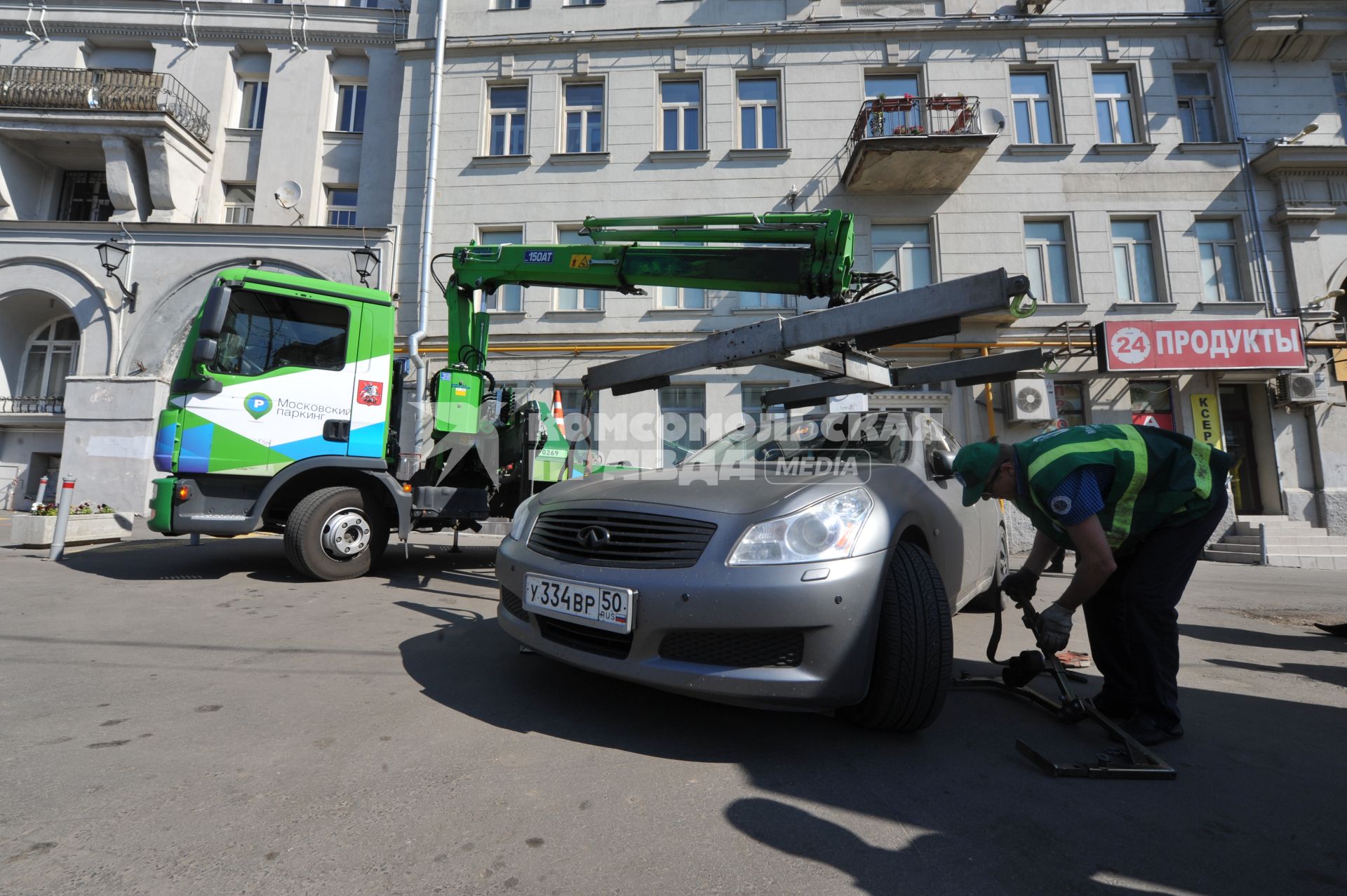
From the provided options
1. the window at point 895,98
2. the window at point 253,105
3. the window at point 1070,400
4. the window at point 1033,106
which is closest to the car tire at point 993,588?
the window at point 1070,400

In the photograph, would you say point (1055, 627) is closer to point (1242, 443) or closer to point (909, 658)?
point (909, 658)

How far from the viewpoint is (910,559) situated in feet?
7.71

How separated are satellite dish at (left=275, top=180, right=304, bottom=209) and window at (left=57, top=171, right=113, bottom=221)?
449 centimetres

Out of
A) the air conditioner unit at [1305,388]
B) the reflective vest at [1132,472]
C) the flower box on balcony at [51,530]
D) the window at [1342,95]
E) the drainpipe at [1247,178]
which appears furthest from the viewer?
the window at [1342,95]

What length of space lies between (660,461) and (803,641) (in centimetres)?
945

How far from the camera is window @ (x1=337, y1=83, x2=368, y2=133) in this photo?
13.8m

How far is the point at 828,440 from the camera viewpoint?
349cm

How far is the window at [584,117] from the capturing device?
12.8 metres

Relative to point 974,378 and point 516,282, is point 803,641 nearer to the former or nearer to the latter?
point 974,378

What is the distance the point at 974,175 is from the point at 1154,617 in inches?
476

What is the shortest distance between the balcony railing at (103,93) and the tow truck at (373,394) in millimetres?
11603

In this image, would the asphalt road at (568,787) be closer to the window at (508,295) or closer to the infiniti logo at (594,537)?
the infiniti logo at (594,537)

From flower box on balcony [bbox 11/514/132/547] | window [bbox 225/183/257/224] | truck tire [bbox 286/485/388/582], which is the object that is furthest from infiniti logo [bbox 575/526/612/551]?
window [bbox 225/183/257/224]

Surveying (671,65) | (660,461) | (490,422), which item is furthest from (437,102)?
(490,422)
